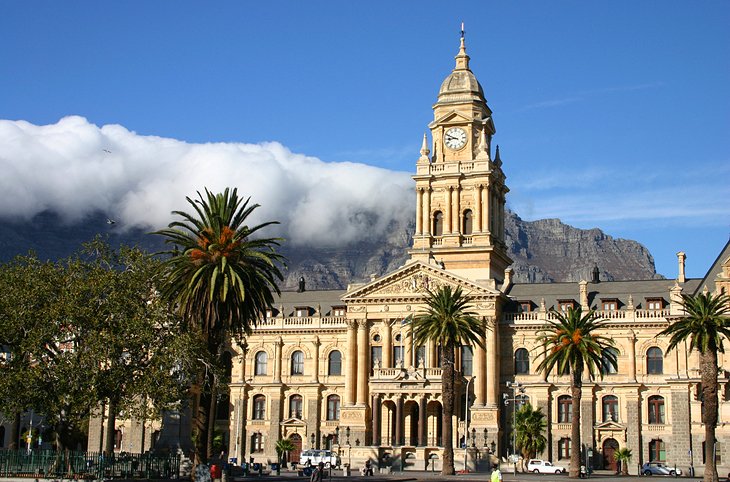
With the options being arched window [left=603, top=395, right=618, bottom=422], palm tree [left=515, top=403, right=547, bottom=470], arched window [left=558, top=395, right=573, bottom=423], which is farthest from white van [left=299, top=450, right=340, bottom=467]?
arched window [left=603, top=395, right=618, bottom=422]

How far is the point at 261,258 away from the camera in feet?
209

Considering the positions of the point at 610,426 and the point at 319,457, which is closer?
the point at 319,457

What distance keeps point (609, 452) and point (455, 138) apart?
38.4 metres

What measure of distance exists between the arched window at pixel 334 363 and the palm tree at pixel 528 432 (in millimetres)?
22810

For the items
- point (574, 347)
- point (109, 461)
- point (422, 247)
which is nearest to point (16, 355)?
point (109, 461)

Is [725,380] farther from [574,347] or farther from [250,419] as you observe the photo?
[250,419]

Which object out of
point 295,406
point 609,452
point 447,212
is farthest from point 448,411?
point 447,212

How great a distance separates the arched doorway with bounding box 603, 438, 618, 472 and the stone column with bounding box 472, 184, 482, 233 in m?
26.5

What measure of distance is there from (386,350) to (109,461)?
50.9 meters

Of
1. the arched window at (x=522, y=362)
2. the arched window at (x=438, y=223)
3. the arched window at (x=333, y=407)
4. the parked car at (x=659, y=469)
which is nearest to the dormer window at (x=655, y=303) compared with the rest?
the arched window at (x=522, y=362)

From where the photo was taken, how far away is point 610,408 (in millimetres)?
103875

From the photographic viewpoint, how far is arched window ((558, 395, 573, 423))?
105m

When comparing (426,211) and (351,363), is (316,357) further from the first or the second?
(426,211)

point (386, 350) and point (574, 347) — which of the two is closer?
point (574, 347)
